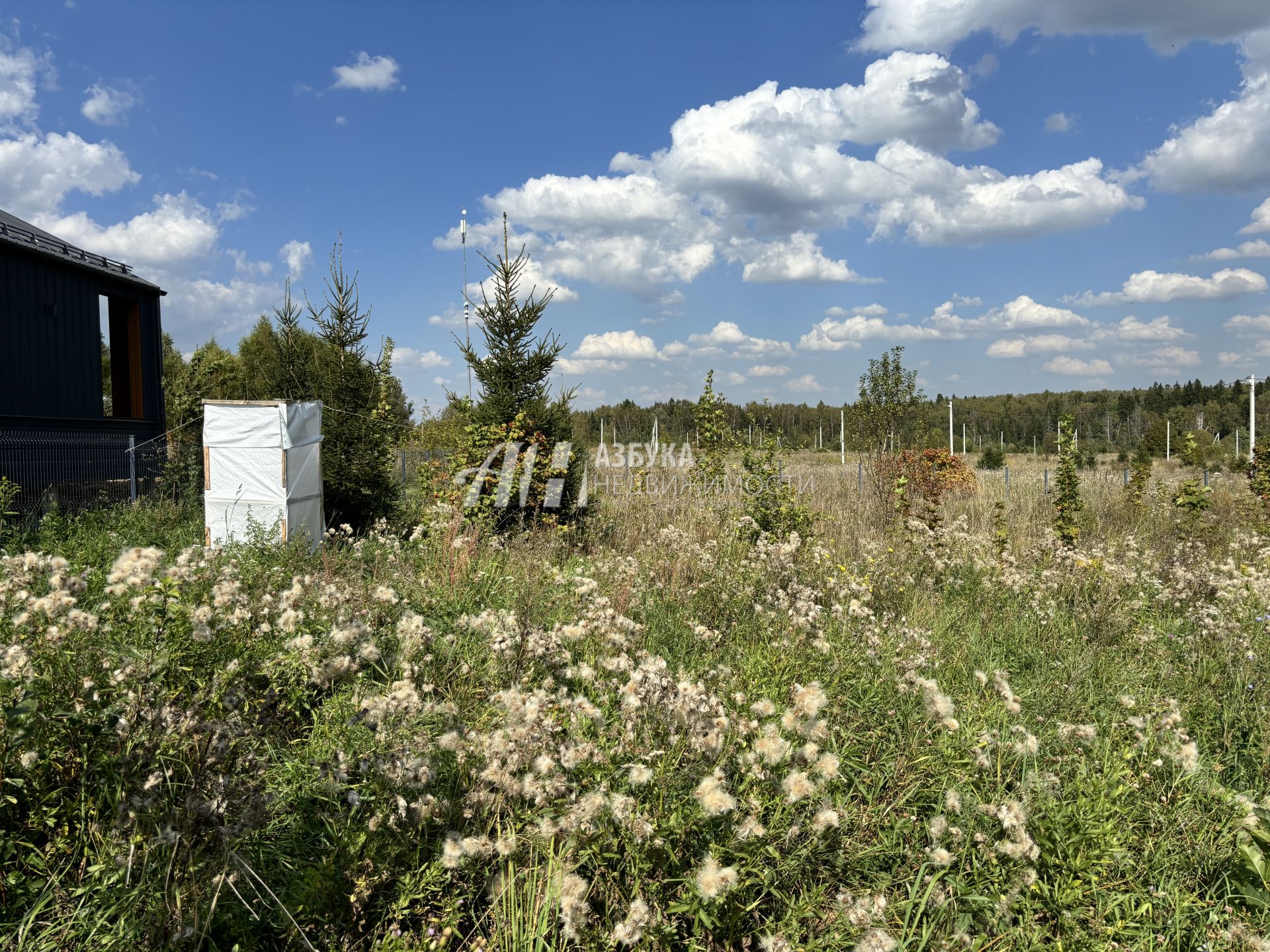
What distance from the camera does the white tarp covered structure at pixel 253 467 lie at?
8.15 metres

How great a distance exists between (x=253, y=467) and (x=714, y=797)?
25.5ft

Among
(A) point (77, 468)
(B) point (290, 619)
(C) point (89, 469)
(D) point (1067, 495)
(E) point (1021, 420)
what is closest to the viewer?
(B) point (290, 619)

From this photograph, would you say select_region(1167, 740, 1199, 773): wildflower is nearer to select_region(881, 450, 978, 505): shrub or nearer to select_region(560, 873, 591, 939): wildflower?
select_region(560, 873, 591, 939): wildflower

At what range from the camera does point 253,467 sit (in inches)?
323

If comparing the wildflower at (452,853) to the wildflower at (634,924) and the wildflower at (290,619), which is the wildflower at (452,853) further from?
the wildflower at (290,619)

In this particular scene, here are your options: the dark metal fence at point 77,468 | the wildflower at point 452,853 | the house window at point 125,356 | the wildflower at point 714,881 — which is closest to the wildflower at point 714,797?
the wildflower at point 714,881

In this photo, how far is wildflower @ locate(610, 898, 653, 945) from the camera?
2.01 meters

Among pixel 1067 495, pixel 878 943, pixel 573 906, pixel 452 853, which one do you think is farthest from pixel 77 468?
pixel 1067 495

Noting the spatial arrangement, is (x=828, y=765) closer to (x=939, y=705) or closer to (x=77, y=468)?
(x=939, y=705)

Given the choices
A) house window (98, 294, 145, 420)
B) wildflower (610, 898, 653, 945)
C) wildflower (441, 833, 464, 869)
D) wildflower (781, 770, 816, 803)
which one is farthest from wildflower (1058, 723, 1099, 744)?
house window (98, 294, 145, 420)

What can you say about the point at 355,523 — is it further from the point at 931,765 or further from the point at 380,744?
the point at 931,765

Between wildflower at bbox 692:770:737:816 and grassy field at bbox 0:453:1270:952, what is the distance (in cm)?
1

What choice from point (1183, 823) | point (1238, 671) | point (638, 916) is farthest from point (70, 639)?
point (1238, 671)

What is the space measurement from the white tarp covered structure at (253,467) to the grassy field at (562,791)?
4681mm
